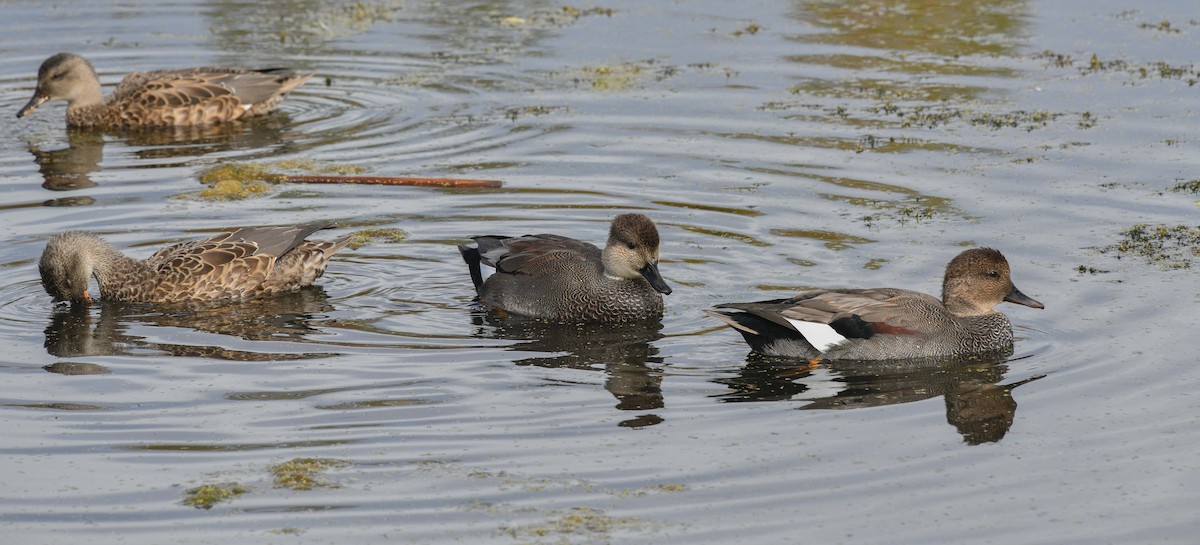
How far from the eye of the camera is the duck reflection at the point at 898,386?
8578mm

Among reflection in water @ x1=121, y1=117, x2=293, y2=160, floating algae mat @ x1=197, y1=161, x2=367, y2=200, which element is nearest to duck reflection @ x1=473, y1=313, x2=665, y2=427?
floating algae mat @ x1=197, y1=161, x2=367, y2=200

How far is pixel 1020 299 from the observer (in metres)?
9.86

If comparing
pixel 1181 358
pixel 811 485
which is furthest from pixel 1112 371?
pixel 811 485

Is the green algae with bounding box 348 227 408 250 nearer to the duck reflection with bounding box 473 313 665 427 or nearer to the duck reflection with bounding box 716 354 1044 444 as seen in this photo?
the duck reflection with bounding box 473 313 665 427

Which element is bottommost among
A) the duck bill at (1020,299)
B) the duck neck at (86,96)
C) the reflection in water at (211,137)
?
the reflection in water at (211,137)

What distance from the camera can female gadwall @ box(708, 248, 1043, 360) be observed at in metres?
9.48

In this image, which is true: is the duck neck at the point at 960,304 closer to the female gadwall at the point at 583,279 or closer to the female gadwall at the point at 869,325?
the female gadwall at the point at 869,325

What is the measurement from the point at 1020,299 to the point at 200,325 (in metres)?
5.08

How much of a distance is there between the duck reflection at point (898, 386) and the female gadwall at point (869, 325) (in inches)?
3.4

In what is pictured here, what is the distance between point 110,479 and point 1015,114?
31.6ft

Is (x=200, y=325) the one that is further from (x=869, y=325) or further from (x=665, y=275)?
(x=869, y=325)

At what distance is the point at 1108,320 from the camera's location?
9930mm

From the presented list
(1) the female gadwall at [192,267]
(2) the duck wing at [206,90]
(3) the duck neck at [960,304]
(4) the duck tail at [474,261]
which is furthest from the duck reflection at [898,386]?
(2) the duck wing at [206,90]

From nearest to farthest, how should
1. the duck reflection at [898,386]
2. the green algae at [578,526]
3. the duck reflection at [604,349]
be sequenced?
the green algae at [578,526] < the duck reflection at [898,386] < the duck reflection at [604,349]
